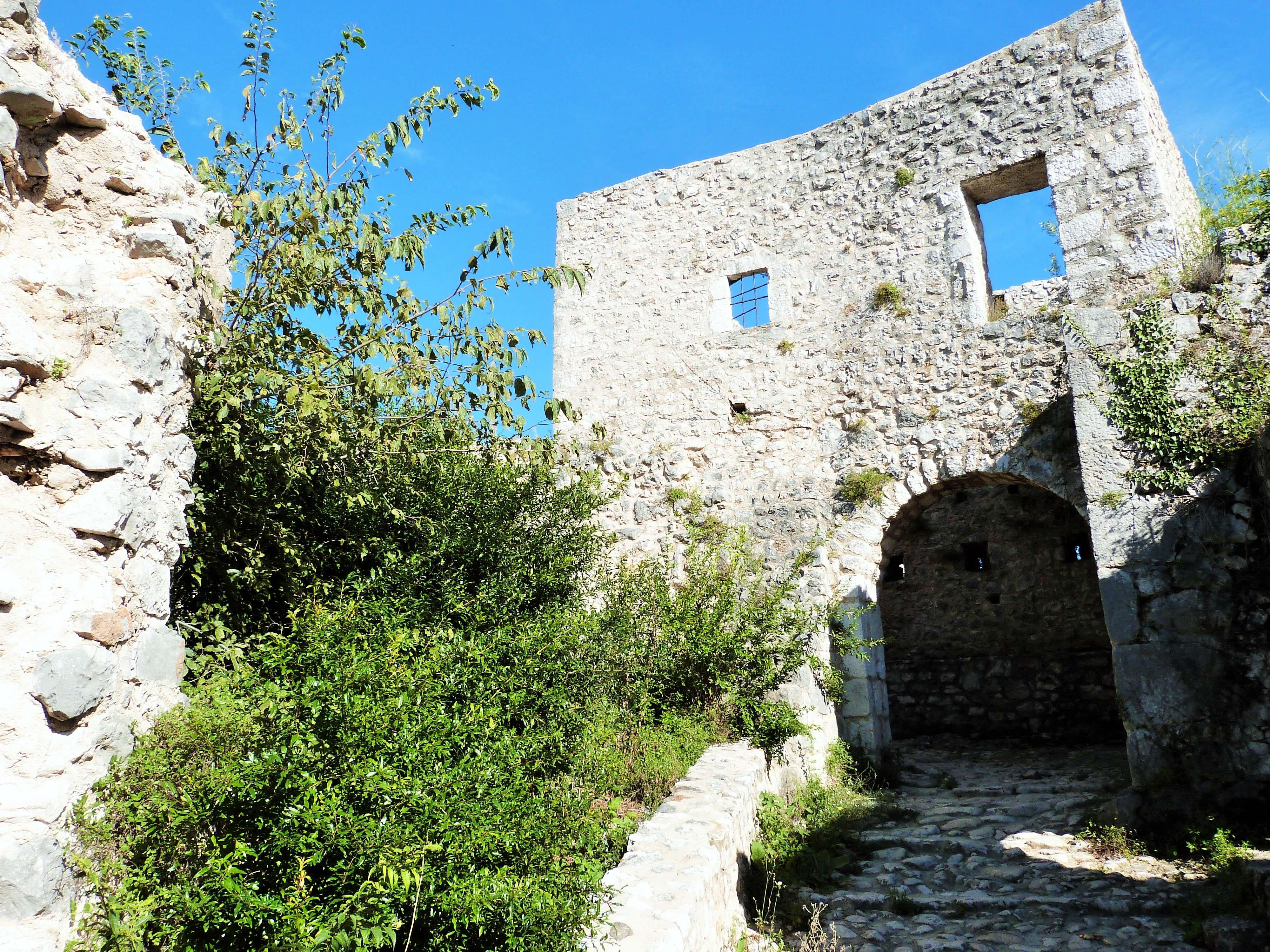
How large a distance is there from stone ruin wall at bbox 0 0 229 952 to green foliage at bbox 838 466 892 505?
20.1 feet

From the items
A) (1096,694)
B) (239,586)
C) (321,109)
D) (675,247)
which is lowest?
(1096,694)

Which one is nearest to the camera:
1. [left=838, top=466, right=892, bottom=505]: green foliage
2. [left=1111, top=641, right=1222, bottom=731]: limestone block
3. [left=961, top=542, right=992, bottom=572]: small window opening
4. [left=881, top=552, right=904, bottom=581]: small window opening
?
[left=1111, top=641, right=1222, bottom=731]: limestone block

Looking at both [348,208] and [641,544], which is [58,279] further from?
[641,544]

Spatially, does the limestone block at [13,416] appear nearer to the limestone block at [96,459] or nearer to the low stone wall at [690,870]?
the limestone block at [96,459]

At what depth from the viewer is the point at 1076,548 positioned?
36.6 ft

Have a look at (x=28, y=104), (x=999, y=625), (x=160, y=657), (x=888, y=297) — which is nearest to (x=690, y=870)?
(x=160, y=657)

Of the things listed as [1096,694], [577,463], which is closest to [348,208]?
[577,463]

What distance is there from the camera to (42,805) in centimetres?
244

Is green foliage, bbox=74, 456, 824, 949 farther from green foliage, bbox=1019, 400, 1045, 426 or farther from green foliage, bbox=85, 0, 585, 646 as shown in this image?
green foliage, bbox=1019, 400, 1045, 426

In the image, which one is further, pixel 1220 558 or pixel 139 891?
pixel 1220 558

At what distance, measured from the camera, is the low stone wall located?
9.51 feet

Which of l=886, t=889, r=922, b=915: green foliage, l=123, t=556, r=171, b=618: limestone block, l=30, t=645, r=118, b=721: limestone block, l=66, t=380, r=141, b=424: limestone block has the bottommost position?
l=886, t=889, r=922, b=915: green foliage

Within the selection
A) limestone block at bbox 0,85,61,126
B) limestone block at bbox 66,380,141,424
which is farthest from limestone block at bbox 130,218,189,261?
limestone block at bbox 66,380,141,424

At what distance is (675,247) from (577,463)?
287 centimetres
